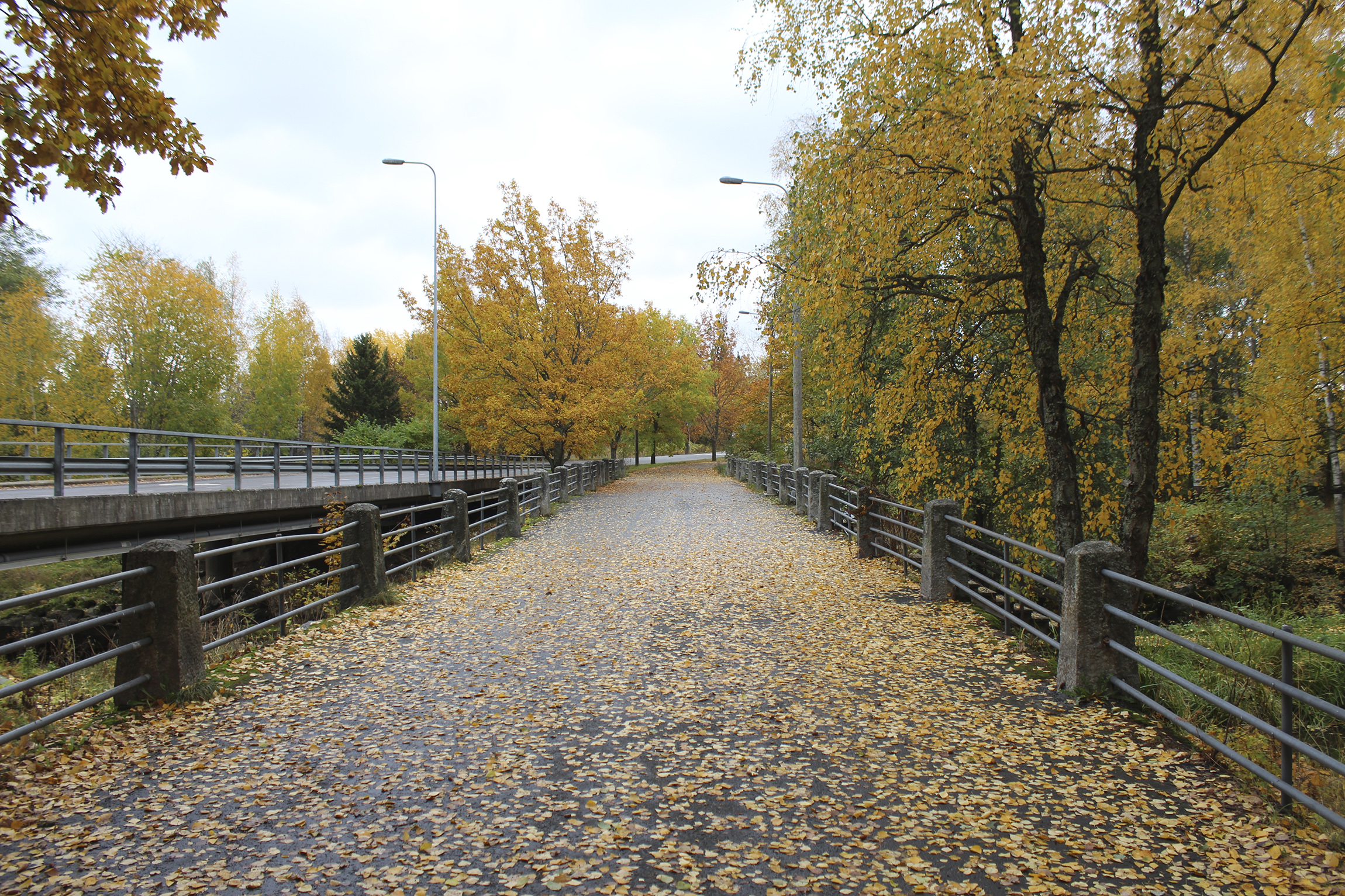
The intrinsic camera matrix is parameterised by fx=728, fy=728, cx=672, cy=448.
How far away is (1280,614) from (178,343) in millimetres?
43980

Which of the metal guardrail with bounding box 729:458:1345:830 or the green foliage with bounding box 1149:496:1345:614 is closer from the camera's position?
the metal guardrail with bounding box 729:458:1345:830

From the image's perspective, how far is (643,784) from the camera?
430 centimetres

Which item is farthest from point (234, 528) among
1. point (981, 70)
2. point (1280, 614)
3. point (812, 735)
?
point (1280, 614)

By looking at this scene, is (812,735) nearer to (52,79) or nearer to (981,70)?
(981,70)

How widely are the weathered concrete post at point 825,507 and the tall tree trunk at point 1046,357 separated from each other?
763 cm

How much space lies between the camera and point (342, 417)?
5197 cm

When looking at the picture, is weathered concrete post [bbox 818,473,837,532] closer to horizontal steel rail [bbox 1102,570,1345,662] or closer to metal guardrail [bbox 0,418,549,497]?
horizontal steel rail [bbox 1102,570,1345,662]

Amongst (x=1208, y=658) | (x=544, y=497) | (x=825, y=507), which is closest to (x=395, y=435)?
(x=544, y=497)

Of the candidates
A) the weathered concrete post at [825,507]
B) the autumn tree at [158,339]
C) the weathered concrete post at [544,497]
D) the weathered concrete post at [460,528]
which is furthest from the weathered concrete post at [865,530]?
the autumn tree at [158,339]

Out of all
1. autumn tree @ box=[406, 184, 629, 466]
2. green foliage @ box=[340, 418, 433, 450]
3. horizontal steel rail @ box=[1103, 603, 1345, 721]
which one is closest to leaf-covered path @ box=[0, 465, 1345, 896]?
horizontal steel rail @ box=[1103, 603, 1345, 721]

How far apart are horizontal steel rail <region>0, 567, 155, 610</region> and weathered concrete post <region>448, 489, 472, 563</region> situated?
7069 millimetres

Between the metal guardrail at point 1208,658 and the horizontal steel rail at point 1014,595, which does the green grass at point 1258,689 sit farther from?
the horizontal steel rail at point 1014,595

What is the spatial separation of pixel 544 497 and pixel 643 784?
16.9 meters

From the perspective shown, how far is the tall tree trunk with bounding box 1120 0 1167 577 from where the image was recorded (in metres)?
6.93
